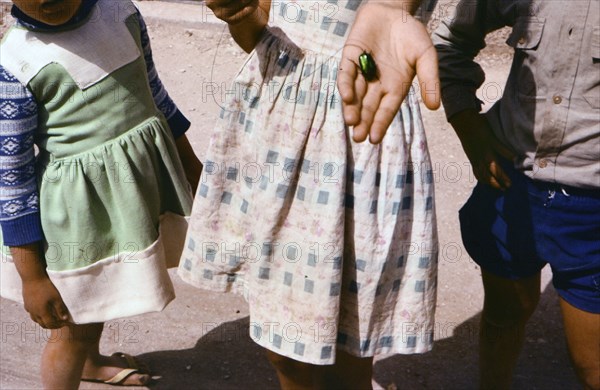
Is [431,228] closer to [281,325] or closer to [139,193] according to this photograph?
[281,325]

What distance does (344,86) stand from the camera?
5.47 feet

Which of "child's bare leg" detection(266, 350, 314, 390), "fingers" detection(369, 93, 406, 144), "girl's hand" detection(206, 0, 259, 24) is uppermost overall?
"girl's hand" detection(206, 0, 259, 24)

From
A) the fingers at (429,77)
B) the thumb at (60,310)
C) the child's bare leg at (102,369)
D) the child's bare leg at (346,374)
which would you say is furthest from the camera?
the child's bare leg at (102,369)

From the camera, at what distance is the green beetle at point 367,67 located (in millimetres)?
1727

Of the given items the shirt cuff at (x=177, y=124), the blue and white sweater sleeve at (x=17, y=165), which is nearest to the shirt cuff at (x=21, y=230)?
the blue and white sweater sleeve at (x=17, y=165)

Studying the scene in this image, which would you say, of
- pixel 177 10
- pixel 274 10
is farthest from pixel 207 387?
pixel 177 10

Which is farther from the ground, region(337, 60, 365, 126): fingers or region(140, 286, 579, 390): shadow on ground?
region(337, 60, 365, 126): fingers

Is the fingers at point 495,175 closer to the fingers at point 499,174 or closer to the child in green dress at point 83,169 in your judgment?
the fingers at point 499,174

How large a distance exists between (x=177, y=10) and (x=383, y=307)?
3953mm

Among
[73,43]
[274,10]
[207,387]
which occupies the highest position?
[274,10]

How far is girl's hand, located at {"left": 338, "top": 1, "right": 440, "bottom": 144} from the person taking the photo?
167cm

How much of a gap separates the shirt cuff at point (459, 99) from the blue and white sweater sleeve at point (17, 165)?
107 centimetres

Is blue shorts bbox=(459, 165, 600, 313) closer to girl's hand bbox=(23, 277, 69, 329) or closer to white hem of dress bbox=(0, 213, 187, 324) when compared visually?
white hem of dress bbox=(0, 213, 187, 324)

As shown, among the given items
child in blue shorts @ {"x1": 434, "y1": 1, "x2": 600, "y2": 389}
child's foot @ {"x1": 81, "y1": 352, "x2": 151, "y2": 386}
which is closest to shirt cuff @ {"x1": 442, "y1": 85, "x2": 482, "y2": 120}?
child in blue shorts @ {"x1": 434, "y1": 1, "x2": 600, "y2": 389}
